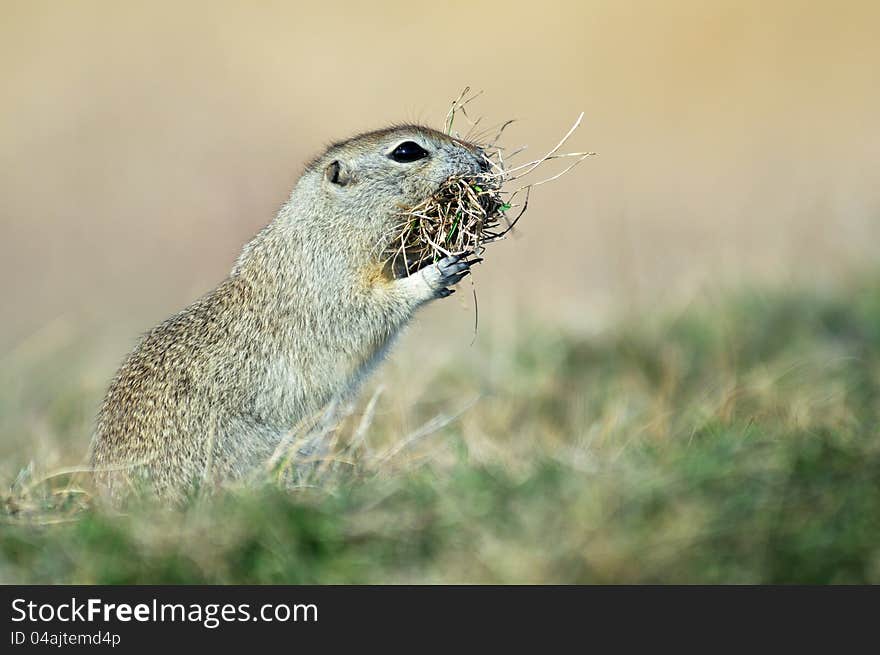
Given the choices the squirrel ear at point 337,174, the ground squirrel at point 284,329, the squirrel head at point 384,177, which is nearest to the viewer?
the ground squirrel at point 284,329

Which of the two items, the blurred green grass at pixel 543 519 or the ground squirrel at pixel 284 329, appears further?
the ground squirrel at pixel 284 329

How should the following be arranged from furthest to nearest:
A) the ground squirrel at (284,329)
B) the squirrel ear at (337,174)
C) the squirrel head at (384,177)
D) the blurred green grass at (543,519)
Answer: the squirrel ear at (337,174) < the squirrel head at (384,177) < the ground squirrel at (284,329) < the blurred green grass at (543,519)

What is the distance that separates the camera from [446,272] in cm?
581

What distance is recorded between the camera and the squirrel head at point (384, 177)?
20.1ft

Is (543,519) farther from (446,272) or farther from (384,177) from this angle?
(384,177)

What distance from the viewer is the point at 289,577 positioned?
412 centimetres

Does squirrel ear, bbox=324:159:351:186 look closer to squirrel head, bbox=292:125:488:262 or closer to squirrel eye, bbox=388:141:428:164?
squirrel head, bbox=292:125:488:262

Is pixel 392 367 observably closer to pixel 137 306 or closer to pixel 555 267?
pixel 555 267

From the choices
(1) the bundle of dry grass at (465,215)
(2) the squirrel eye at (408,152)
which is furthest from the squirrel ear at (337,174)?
(1) the bundle of dry grass at (465,215)

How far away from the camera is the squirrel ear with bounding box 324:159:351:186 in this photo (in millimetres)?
6348

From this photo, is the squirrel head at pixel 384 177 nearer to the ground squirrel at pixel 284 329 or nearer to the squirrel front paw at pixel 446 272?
the ground squirrel at pixel 284 329

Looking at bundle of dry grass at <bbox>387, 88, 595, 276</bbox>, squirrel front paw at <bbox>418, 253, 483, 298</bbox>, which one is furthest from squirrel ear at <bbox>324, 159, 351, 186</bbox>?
squirrel front paw at <bbox>418, 253, 483, 298</bbox>

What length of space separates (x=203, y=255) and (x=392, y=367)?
21.3ft

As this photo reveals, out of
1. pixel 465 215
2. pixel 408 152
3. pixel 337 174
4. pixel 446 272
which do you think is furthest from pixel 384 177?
pixel 446 272
